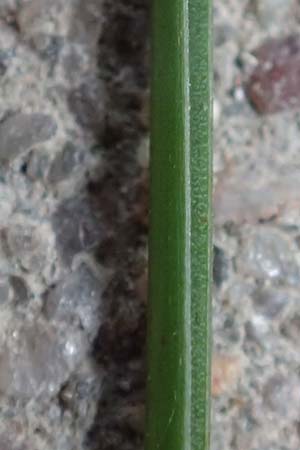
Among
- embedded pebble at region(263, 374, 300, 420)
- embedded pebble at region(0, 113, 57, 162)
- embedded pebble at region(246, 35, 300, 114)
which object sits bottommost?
embedded pebble at region(263, 374, 300, 420)

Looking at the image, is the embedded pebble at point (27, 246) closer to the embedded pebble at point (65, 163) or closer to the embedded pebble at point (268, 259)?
the embedded pebble at point (65, 163)

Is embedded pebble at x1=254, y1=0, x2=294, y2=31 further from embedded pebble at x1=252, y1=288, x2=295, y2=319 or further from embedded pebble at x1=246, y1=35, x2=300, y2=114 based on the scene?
embedded pebble at x1=252, y1=288, x2=295, y2=319

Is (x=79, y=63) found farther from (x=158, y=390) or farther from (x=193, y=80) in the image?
(x=158, y=390)

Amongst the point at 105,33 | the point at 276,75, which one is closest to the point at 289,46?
the point at 276,75

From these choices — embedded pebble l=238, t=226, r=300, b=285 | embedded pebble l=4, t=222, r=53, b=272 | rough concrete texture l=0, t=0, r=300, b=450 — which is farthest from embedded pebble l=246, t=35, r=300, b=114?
embedded pebble l=4, t=222, r=53, b=272

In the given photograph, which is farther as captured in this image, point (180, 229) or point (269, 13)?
point (269, 13)

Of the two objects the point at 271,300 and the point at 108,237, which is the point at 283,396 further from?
the point at 108,237

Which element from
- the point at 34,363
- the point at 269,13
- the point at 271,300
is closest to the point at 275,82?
the point at 269,13
